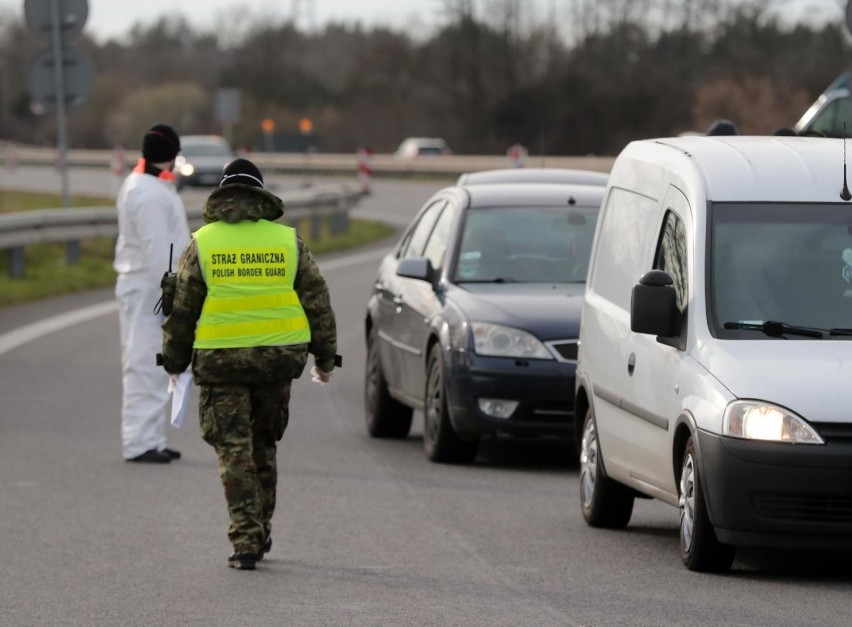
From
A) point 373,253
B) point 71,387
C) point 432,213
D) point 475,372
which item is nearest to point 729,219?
point 475,372

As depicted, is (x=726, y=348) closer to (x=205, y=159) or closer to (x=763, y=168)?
(x=763, y=168)

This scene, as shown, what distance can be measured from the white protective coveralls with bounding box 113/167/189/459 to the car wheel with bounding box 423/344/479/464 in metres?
1.51

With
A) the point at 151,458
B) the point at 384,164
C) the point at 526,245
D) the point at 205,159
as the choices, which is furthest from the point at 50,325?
the point at 384,164

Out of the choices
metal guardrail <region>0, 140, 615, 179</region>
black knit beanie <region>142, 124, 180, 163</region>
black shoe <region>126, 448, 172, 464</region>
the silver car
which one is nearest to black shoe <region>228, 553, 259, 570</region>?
black shoe <region>126, 448, 172, 464</region>

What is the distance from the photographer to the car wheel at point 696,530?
786cm

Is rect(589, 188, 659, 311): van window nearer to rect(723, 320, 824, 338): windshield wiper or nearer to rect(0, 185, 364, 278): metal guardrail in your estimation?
rect(723, 320, 824, 338): windshield wiper

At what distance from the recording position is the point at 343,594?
7.63 metres

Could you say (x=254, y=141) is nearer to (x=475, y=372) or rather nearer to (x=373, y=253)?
(x=373, y=253)

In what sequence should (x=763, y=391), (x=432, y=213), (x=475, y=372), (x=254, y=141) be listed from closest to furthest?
1. (x=763, y=391)
2. (x=475, y=372)
3. (x=432, y=213)
4. (x=254, y=141)

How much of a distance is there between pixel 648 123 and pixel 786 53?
51.3 ft

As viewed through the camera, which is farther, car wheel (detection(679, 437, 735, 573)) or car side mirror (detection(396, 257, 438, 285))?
car side mirror (detection(396, 257, 438, 285))

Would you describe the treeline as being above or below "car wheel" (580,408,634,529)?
below

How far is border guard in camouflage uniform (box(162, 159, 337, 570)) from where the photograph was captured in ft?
27.0

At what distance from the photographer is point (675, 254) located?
8703 mm
